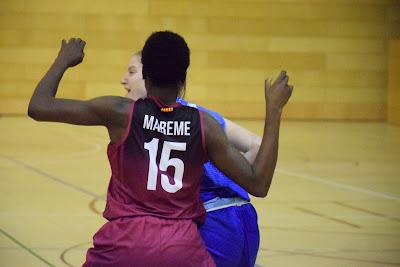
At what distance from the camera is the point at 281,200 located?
884 centimetres

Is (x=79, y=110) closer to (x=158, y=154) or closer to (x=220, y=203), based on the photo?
(x=158, y=154)

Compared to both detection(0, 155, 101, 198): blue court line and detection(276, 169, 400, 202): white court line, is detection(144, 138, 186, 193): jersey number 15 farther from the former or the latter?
detection(276, 169, 400, 202): white court line

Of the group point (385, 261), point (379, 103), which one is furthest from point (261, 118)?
point (385, 261)

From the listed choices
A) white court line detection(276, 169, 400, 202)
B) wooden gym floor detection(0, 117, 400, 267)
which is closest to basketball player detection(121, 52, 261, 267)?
wooden gym floor detection(0, 117, 400, 267)

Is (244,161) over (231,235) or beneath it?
over

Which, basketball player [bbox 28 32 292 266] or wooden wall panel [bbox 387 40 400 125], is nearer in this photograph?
basketball player [bbox 28 32 292 266]

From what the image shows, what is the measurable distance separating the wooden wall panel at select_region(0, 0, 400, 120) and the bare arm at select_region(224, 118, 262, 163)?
45.5 feet

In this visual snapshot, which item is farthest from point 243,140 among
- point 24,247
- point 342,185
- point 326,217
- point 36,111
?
point 342,185

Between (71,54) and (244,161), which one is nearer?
(244,161)

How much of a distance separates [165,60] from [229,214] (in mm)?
807

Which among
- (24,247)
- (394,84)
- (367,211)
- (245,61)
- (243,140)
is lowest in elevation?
(367,211)

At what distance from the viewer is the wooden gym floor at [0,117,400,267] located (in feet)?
21.2

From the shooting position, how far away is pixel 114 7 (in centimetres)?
1719

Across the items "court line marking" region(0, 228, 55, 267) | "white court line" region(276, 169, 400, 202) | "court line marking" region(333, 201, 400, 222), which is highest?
"court line marking" region(0, 228, 55, 267)
